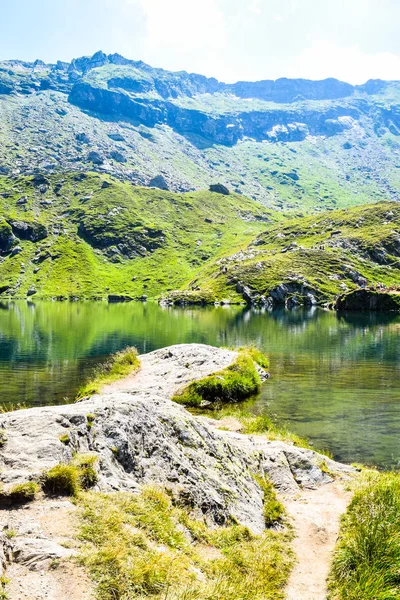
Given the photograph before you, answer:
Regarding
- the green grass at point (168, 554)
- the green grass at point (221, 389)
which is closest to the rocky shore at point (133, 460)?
the green grass at point (168, 554)

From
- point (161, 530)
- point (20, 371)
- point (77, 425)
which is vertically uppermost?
point (77, 425)

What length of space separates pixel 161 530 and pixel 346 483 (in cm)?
1341

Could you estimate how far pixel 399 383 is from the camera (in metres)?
54.0

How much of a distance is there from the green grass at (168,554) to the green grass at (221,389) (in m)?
28.8

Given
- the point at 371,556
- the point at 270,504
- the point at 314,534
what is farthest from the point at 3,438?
the point at 314,534

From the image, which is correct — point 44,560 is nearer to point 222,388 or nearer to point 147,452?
point 147,452

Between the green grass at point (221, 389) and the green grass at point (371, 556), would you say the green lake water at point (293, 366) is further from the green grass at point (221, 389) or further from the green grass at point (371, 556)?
the green grass at point (371, 556)

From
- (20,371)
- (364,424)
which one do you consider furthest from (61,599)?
(20,371)

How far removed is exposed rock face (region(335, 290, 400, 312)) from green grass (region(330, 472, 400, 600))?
577ft

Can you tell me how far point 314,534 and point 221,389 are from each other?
2996 cm

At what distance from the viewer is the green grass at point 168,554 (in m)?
10.8

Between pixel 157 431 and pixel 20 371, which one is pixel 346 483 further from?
pixel 20 371

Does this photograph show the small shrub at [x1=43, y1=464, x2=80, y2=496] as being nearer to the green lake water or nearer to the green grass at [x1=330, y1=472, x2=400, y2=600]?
the green grass at [x1=330, y1=472, x2=400, y2=600]

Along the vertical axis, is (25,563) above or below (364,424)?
above
